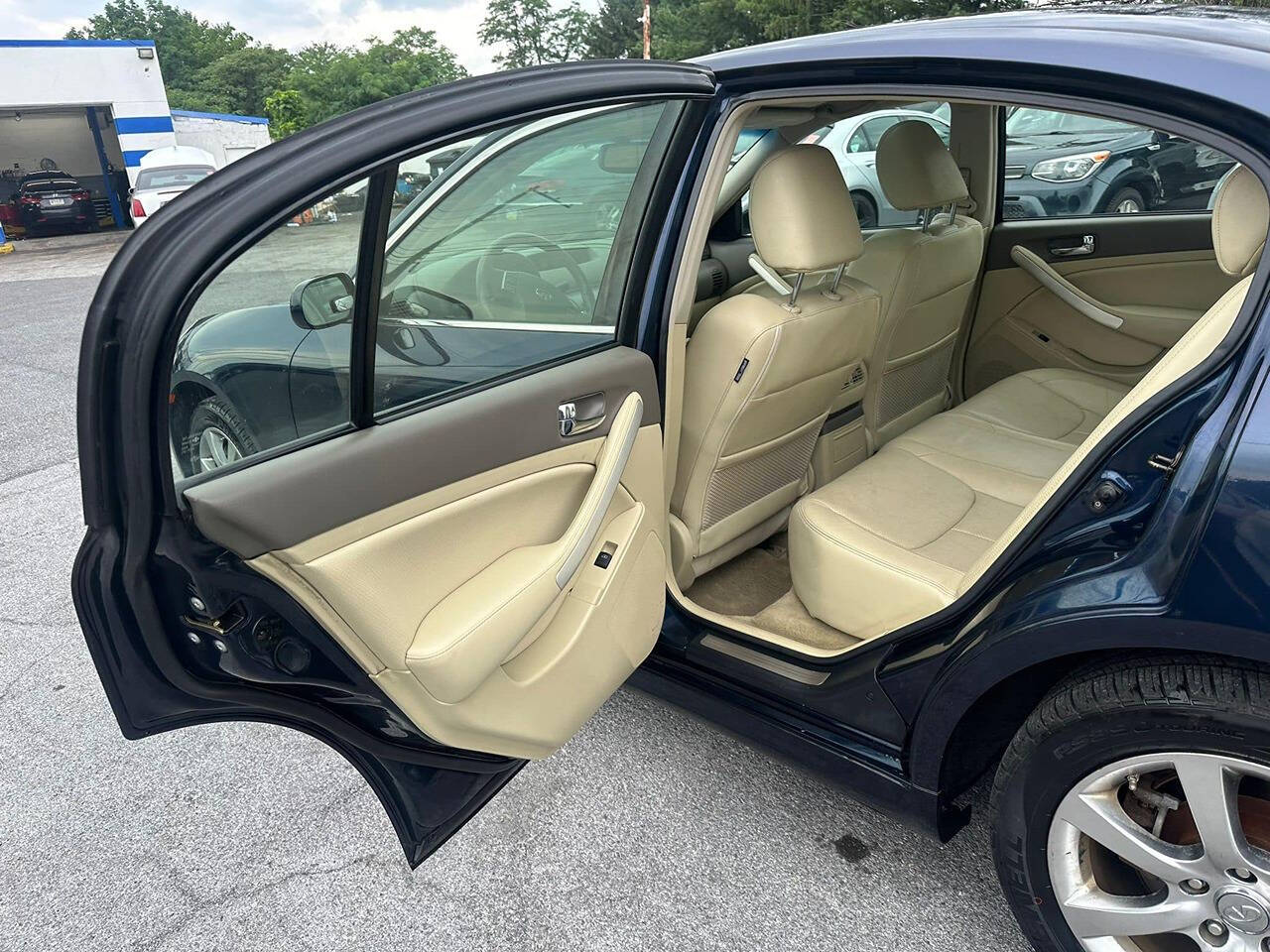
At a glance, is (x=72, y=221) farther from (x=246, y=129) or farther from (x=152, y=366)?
(x=152, y=366)

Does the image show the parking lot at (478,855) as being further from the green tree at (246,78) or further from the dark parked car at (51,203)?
the green tree at (246,78)

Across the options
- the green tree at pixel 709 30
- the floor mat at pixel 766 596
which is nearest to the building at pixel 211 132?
the green tree at pixel 709 30

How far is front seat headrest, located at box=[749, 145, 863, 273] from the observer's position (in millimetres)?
1797

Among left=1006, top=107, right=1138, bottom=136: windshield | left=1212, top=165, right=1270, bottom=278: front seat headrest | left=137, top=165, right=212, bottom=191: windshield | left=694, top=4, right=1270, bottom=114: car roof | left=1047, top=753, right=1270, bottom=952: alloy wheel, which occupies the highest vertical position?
left=694, top=4, right=1270, bottom=114: car roof

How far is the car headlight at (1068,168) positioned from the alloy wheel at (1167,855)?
7.62ft

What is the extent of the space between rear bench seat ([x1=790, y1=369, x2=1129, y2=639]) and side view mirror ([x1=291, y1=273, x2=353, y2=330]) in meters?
1.06

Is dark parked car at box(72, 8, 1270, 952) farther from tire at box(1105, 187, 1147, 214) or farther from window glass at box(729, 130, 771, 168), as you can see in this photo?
tire at box(1105, 187, 1147, 214)

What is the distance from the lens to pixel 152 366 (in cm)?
101

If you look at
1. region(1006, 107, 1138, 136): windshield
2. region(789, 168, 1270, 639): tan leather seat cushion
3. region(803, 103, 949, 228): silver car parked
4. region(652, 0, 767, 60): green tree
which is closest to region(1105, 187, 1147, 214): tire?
region(1006, 107, 1138, 136): windshield

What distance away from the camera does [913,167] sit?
2.32m

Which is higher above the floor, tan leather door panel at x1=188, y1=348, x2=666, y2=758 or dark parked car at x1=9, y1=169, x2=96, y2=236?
tan leather door panel at x1=188, y1=348, x2=666, y2=758

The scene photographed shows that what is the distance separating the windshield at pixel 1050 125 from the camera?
2230 millimetres

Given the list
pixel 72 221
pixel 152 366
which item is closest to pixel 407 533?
pixel 152 366

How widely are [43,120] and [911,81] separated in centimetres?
3092
